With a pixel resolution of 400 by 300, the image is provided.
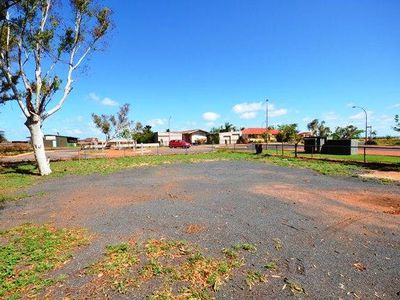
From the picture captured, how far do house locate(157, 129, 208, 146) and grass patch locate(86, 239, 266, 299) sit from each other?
6960cm

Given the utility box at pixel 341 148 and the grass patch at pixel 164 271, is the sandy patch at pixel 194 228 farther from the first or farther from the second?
the utility box at pixel 341 148

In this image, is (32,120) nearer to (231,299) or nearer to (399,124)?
(231,299)

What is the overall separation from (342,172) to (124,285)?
1437cm

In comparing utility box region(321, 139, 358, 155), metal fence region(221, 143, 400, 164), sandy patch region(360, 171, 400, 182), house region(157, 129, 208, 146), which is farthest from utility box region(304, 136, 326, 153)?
house region(157, 129, 208, 146)

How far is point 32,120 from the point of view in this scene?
17.4 metres

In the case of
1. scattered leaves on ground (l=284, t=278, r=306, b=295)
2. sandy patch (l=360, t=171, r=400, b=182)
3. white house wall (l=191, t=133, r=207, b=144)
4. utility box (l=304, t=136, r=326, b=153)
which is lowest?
sandy patch (l=360, t=171, r=400, b=182)

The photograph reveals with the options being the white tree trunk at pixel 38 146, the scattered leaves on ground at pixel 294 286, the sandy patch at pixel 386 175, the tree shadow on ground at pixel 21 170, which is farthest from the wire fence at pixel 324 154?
→ the scattered leaves on ground at pixel 294 286

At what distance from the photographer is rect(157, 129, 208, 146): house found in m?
76.2

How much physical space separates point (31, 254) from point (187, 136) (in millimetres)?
75485

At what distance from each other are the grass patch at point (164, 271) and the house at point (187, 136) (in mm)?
69600

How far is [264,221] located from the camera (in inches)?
278

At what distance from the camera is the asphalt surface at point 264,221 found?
4223 millimetres

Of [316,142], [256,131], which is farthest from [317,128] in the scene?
[316,142]

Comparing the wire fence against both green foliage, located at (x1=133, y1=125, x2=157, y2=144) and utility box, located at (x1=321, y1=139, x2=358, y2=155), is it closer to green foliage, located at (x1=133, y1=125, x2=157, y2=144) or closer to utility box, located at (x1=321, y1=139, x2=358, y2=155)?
utility box, located at (x1=321, y1=139, x2=358, y2=155)
